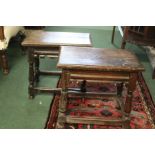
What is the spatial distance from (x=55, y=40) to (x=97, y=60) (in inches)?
21.4

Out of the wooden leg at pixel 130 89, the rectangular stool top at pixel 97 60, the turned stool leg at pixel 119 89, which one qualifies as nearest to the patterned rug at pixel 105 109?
the turned stool leg at pixel 119 89

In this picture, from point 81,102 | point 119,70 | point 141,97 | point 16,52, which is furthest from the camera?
point 16,52

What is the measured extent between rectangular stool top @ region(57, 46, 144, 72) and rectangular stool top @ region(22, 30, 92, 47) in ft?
0.61

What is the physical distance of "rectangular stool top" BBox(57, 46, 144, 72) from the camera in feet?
4.94

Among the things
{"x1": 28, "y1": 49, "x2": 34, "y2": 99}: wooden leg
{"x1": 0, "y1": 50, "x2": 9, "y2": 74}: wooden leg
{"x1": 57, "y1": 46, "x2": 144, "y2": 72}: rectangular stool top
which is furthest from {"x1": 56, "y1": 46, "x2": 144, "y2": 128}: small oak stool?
{"x1": 0, "y1": 50, "x2": 9, "y2": 74}: wooden leg

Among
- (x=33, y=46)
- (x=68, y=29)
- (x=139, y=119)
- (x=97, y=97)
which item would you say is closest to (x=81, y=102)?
(x=97, y=97)

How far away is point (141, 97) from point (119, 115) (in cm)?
42

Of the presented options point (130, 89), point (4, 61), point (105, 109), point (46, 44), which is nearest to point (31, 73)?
point (46, 44)

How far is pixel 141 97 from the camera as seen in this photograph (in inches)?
88.7

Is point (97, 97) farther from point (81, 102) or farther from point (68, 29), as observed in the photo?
point (68, 29)

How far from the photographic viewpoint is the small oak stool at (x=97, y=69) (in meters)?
1.51

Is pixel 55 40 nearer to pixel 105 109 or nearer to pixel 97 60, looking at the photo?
pixel 97 60

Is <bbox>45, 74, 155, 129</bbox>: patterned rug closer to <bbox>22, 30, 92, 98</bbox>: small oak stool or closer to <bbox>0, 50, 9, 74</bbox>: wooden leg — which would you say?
<bbox>22, 30, 92, 98</bbox>: small oak stool

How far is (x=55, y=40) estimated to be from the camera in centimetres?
198
